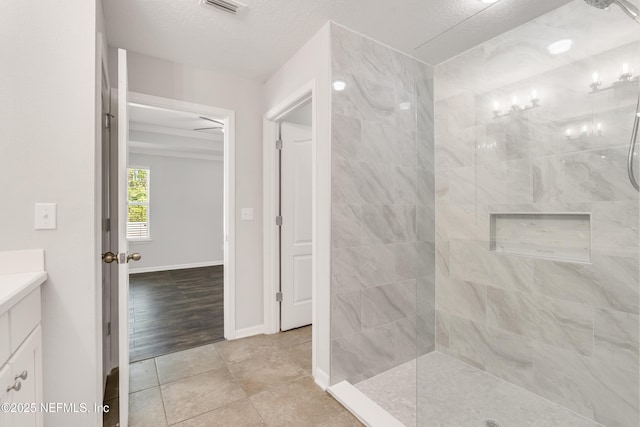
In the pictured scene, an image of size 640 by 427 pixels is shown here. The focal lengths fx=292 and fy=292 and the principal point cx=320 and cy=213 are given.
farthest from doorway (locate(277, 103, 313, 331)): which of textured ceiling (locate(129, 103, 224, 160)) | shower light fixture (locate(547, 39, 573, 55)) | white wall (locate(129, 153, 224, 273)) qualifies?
white wall (locate(129, 153, 224, 273))

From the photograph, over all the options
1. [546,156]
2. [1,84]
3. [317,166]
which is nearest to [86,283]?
[1,84]

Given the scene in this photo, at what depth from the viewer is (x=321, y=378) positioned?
6.70ft

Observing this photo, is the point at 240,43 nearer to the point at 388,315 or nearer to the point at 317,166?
the point at 317,166

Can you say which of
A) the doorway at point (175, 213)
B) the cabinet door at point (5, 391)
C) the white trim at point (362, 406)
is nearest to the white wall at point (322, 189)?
the white trim at point (362, 406)

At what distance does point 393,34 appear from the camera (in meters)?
2.19

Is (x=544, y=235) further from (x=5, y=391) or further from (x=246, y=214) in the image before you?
(x=5, y=391)

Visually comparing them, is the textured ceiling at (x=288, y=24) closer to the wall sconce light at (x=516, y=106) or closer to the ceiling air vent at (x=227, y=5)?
the ceiling air vent at (x=227, y=5)

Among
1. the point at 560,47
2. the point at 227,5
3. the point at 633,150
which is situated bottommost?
the point at 633,150

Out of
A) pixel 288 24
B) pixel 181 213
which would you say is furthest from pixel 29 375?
pixel 181 213

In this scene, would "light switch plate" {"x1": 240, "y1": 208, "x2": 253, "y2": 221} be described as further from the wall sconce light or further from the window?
the window

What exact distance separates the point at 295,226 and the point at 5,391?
2.29m

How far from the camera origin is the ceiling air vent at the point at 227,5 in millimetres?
1830

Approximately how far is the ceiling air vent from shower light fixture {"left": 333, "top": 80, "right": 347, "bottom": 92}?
29.6 inches

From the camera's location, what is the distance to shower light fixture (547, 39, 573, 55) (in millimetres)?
1760
